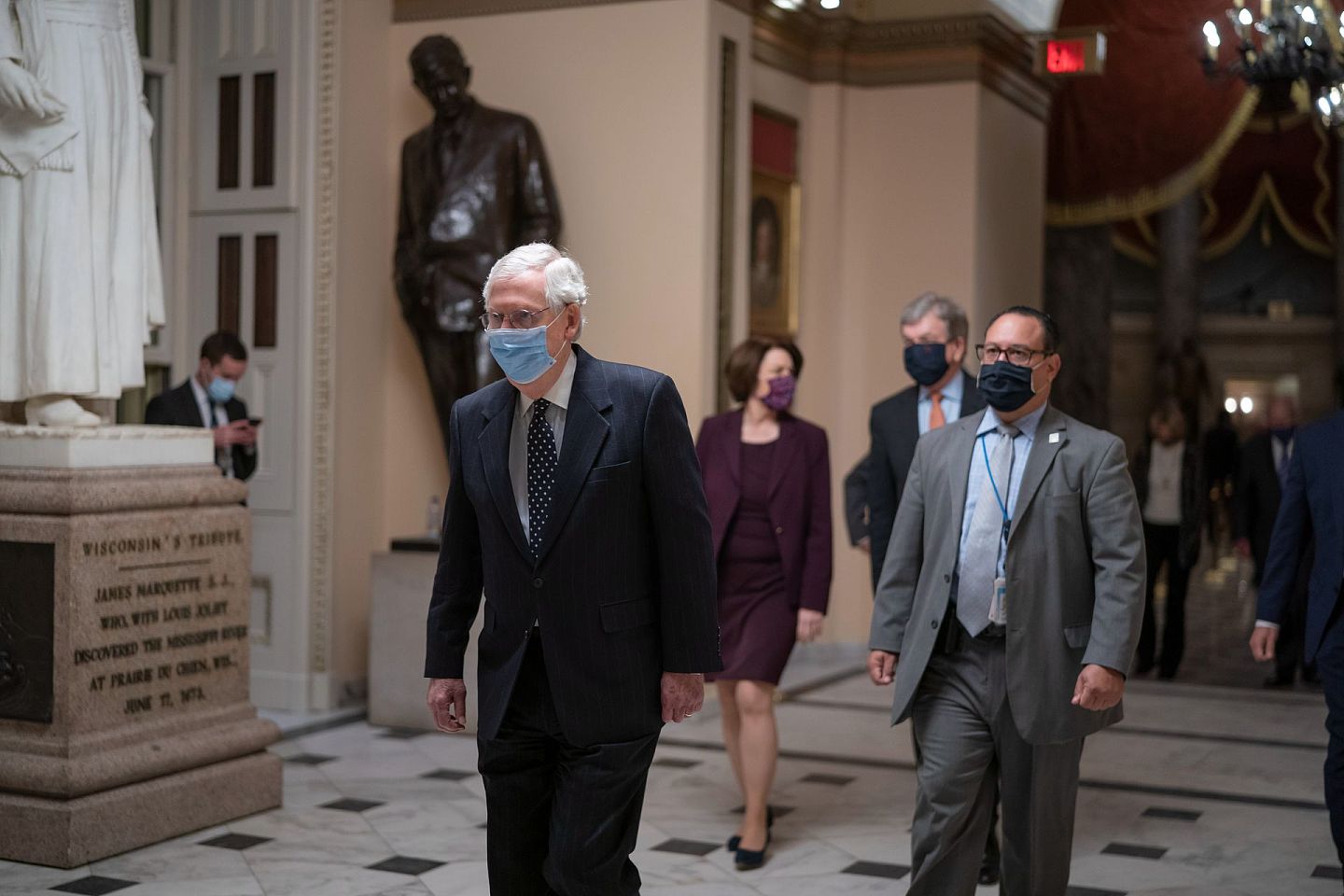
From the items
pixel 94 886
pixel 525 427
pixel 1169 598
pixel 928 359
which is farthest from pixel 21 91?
pixel 1169 598

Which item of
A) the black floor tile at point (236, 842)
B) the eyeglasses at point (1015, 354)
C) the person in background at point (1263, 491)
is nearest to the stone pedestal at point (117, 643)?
the black floor tile at point (236, 842)

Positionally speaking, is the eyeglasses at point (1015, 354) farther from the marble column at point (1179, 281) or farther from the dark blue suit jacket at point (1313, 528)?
the marble column at point (1179, 281)

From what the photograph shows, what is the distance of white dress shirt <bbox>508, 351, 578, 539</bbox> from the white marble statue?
2904 mm

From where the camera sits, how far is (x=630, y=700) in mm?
3469

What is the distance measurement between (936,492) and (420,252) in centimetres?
462

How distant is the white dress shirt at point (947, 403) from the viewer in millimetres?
5844

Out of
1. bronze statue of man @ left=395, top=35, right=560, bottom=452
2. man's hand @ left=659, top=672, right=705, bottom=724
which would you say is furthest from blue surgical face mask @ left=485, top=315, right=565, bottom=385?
bronze statue of man @ left=395, top=35, right=560, bottom=452

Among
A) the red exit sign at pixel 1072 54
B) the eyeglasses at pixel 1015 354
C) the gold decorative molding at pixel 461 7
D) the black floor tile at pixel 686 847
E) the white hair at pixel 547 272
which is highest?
the gold decorative molding at pixel 461 7

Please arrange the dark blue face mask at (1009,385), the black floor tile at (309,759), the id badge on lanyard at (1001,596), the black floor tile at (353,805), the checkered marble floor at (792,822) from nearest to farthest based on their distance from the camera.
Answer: the id badge on lanyard at (1001,596)
the dark blue face mask at (1009,385)
the checkered marble floor at (792,822)
the black floor tile at (353,805)
the black floor tile at (309,759)

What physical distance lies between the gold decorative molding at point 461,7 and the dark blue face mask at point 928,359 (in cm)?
361

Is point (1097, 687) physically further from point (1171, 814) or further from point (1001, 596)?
point (1171, 814)

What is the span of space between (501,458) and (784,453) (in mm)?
2444

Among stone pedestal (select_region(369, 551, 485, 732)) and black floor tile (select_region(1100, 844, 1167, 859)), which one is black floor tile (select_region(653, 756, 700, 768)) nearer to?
stone pedestal (select_region(369, 551, 485, 732))

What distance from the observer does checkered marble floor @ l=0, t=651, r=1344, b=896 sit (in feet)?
17.7
